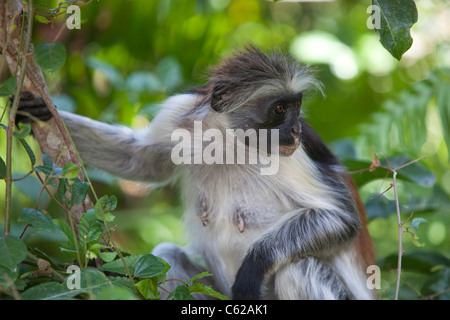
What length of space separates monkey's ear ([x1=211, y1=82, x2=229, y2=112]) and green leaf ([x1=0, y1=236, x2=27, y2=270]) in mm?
2477

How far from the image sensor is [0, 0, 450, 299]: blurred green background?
6.35m

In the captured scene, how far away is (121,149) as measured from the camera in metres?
5.51

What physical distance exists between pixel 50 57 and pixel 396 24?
2267mm

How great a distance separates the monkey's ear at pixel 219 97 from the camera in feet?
16.3

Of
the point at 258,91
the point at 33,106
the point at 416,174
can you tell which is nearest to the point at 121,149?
the point at 33,106

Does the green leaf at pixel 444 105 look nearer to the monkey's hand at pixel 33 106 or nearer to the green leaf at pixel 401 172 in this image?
the green leaf at pixel 401 172

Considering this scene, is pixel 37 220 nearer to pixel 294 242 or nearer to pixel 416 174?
pixel 294 242

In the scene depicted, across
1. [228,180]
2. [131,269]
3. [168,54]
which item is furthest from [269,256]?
[168,54]

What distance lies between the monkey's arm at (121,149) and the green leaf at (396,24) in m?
2.43

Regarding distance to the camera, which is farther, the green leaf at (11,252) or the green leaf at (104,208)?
the green leaf at (104,208)

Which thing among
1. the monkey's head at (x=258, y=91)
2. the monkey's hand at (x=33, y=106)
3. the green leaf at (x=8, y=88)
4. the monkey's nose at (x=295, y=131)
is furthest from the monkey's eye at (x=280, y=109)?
the green leaf at (x=8, y=88)

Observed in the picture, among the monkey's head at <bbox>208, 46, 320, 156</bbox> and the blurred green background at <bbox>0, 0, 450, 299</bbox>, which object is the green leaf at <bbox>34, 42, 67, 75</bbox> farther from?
the monkey's head at <bbox>208, 46, 320, 156</bbox>

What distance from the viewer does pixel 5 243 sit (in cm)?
288

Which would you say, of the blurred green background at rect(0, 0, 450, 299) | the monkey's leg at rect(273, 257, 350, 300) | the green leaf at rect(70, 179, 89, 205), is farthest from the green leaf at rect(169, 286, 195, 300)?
the blurred green background at rect(0, 0, 450, 299)
